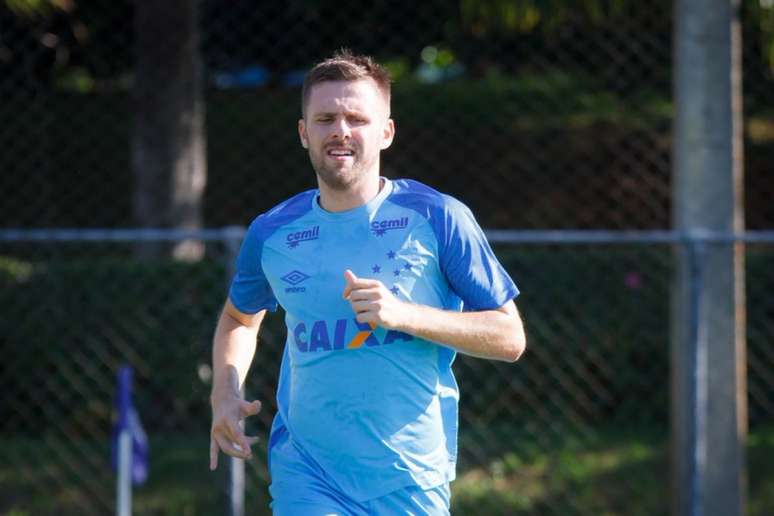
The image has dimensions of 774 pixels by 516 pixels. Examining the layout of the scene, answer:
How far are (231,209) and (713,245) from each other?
3510 millimetres

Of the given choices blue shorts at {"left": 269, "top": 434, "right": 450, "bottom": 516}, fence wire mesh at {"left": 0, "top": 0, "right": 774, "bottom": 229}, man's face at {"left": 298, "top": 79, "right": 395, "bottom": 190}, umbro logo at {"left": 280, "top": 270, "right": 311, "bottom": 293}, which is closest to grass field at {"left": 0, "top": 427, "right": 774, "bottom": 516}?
fence wire mesh at {"left": 0, "top": 0, "right": 774, "bottom": 229}

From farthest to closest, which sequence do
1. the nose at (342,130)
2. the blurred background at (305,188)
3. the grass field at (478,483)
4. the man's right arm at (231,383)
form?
1. the blurred background at (305,188)
2. the grass field at (478,483)
3. the man's right arm at (231,383)
4. the nose at (342,130)

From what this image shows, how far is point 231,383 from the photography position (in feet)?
10.7

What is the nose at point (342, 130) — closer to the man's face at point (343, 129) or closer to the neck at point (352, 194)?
the man's face at point (343, 129)

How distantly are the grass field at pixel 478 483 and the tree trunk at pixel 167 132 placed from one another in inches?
62.1

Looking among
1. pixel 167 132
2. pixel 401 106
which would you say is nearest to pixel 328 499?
pixel 167 132

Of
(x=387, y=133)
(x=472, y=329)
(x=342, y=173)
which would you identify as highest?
(x=387, y=133)

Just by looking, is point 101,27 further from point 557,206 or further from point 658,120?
point 658,120

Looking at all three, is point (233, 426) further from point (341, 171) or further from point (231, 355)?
point (341, 171)

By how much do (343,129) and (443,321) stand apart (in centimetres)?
58

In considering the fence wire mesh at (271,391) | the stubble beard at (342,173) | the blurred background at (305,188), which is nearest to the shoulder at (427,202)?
the stubble beard at (342,173)

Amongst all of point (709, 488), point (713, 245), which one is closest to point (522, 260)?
point (713, 245)

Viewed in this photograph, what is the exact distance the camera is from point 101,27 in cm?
777

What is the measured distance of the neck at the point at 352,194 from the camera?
10.3ft
